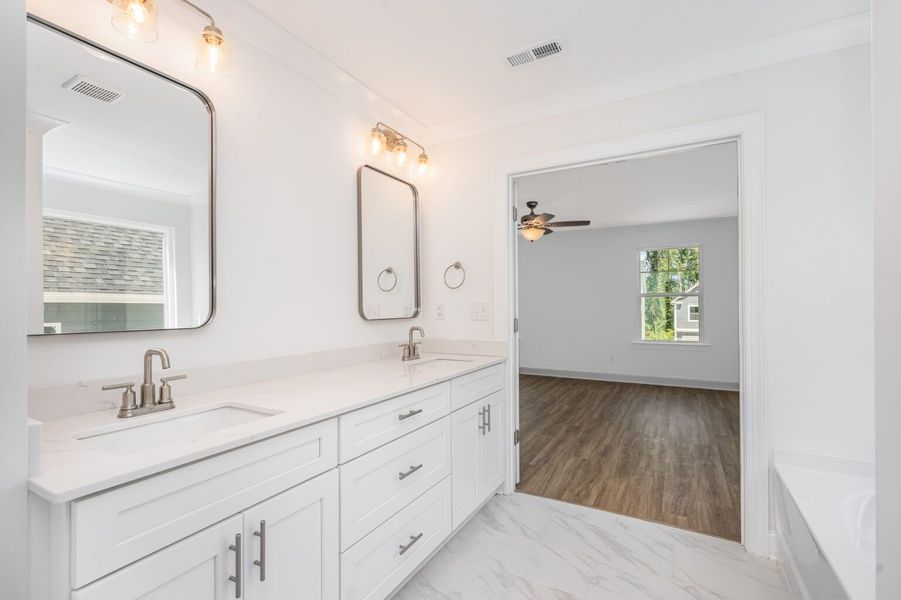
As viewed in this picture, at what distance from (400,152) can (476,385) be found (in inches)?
57.5

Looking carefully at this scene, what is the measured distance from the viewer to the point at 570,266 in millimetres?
6961

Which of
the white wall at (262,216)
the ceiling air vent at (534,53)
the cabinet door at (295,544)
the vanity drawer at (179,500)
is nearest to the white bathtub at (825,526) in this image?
the cabinet door at (295,544)

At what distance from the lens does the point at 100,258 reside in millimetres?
1354

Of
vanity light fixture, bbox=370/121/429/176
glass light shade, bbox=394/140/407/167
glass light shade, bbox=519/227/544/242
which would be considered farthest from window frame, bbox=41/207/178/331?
glass light shade, bbox=519/227/544/242

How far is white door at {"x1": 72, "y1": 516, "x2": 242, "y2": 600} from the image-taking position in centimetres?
87

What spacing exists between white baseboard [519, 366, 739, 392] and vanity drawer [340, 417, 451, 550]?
5.31m

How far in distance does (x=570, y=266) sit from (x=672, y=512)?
193 inches

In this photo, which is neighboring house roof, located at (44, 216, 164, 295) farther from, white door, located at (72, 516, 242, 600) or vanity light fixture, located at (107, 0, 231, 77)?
white door, located at (72, 516, 242, 600)

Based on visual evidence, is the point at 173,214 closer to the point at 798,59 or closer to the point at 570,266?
the point at 798,59

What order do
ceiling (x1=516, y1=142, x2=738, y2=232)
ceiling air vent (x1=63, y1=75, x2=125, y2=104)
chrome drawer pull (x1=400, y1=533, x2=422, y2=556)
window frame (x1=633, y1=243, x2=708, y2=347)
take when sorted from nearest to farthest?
ceiling air vent (x1=63, y1=75, x2=125, y2=104) < chrome drawer pull (x1=400, y1=533, x2=422, y2=556) < ceiling (x1=516, y1=142, x2=738, y2=232) < window frame (x1=633, y1=243, x2=708, y2=347)

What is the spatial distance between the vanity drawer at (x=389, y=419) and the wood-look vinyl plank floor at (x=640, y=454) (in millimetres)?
1223

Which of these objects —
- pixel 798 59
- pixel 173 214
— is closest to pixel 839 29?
pixel 798 59

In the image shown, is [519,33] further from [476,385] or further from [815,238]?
[476,385]

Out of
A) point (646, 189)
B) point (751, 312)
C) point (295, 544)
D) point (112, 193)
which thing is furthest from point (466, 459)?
point (646, 189)
